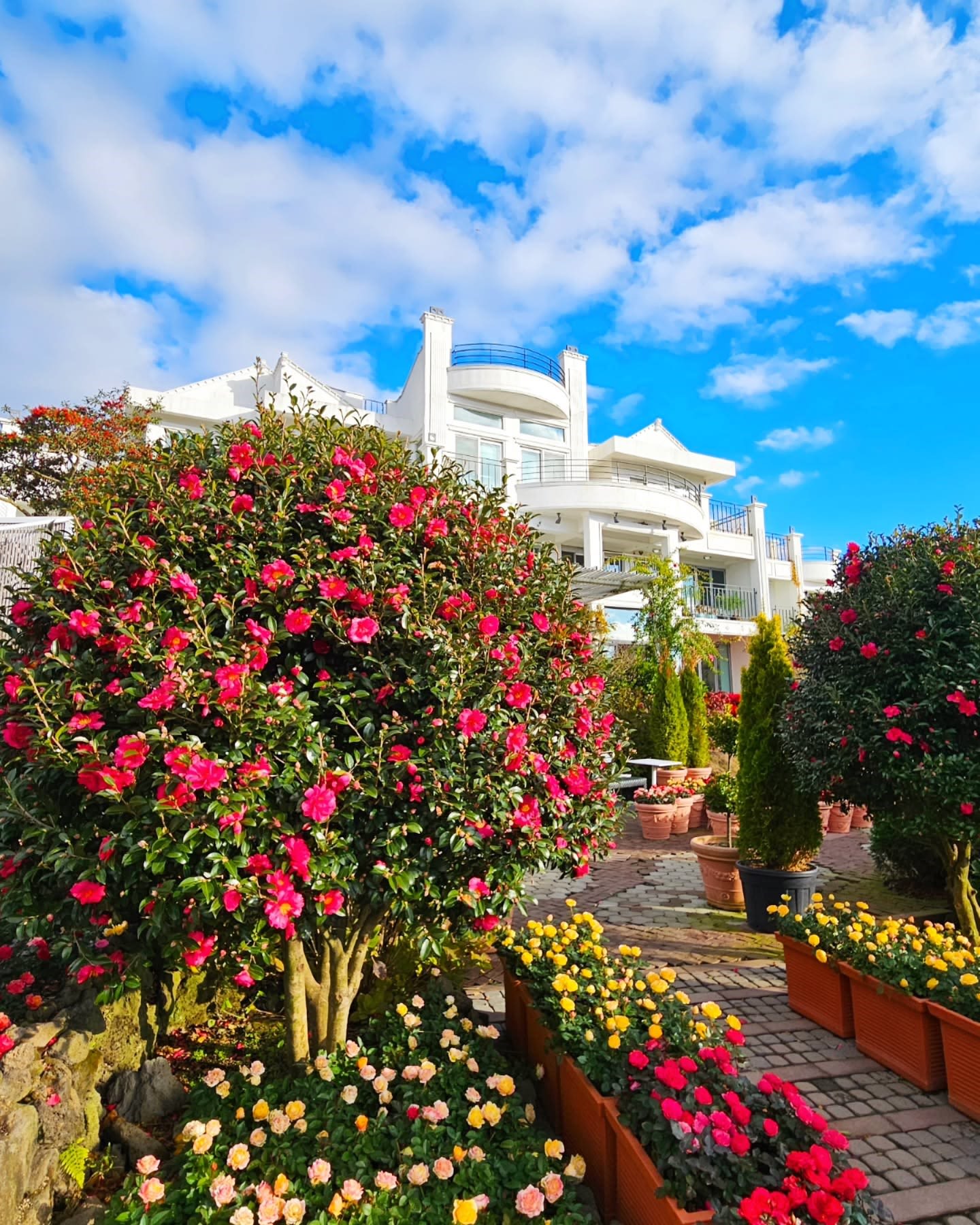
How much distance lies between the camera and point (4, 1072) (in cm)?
245

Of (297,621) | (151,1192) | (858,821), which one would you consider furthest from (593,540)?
(151,1192)

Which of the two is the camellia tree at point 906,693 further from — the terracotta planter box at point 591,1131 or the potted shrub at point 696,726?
Answer: the potted shrub at point 696,726

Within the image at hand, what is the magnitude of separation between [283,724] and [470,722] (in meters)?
0.68

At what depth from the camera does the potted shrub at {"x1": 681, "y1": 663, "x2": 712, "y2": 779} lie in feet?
45.8

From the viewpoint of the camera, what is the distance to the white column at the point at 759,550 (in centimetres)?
3203

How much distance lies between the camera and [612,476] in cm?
3053

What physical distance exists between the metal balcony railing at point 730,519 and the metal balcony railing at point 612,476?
1.35 meters

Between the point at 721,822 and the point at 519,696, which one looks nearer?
the point at 519,696

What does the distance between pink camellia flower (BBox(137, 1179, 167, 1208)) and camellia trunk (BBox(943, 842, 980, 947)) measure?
5221 mm

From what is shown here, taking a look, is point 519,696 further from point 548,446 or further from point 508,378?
point 548,446

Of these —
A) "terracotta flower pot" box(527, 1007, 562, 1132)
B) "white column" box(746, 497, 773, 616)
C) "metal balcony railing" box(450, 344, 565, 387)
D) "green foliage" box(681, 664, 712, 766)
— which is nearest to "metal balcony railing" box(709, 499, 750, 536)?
"white column" box(746, 497, 773, 616)

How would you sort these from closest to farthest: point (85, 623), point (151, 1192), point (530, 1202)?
point (530, 1202)
point (151, 1192)
point (85, 623)

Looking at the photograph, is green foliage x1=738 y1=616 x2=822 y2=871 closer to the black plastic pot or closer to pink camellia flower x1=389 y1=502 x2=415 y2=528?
the black plastic pot

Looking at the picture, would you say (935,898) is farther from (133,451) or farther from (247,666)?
(133,451)
